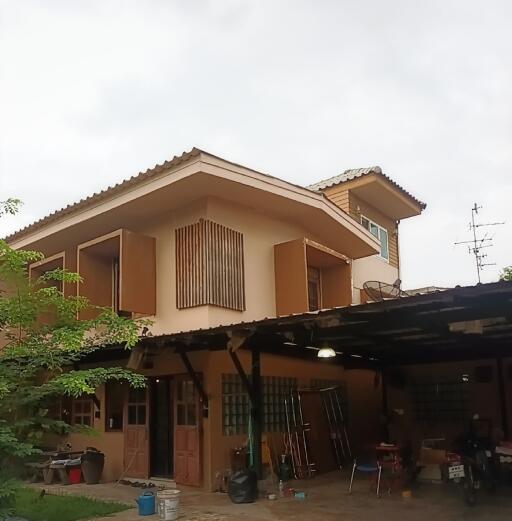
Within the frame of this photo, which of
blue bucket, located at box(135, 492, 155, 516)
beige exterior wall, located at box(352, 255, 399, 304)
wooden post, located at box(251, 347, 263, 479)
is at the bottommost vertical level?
blue bucket, located at box(135, 492, 155, 516)

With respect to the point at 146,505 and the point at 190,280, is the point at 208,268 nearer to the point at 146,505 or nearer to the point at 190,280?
the point at 190,280

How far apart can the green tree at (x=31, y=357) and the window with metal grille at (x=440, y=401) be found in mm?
8616

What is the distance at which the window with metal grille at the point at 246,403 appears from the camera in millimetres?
11242

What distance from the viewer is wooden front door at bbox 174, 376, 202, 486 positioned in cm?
1087

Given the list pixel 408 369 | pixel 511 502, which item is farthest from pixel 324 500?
pixel 408 369

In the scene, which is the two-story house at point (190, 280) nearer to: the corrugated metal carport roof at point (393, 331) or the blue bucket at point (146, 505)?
the corrugated metal carport roof at point (393, 331)

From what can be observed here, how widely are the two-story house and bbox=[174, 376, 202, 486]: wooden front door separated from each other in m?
0.02

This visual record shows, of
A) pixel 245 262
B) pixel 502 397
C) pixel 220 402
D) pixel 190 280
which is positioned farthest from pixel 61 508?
pixel 502 397

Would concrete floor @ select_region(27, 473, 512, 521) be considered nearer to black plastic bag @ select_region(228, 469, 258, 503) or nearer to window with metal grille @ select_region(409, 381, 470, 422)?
black plastic bag @ select_region(228, 469, 258, 503)

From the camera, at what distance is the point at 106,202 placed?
41.2 feet

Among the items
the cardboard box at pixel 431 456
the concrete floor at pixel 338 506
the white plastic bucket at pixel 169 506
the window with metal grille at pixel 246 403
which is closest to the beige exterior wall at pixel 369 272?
the window with metal grille at pixel 246 403

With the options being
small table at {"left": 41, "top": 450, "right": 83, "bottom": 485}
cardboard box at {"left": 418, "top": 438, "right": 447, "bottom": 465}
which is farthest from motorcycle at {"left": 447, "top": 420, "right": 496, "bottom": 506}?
small table at {"left": 41, "top": 450, "right": 83, "bottom": 485}

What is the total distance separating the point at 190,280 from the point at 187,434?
A: 8.95ft

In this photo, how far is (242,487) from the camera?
9.57 m
